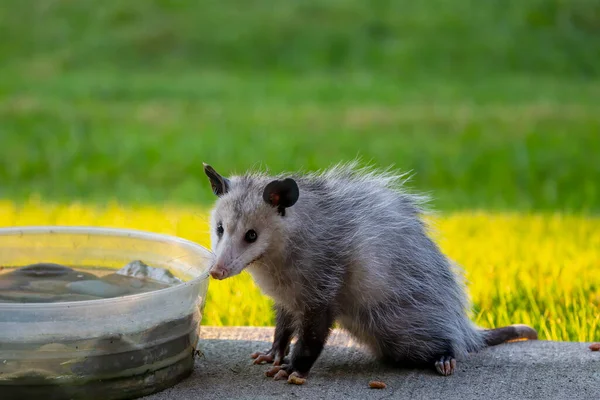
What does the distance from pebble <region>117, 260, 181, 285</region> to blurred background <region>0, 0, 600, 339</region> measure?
3.25 ft

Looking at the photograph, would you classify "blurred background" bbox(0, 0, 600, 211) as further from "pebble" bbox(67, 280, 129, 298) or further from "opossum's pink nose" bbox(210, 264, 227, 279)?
"opossum's pink nose" bbox(210, 264, 227, 279)

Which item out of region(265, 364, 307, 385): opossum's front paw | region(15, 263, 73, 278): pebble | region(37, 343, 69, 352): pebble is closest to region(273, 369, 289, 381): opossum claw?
region(265, 364, 307, 385): opossum's front paw

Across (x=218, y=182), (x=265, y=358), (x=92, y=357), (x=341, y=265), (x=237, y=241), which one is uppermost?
A: (x=218, y=182)

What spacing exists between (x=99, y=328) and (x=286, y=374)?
77 centimetres

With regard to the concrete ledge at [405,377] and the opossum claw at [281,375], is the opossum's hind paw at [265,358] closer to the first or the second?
the concrete ledge at [405,377]

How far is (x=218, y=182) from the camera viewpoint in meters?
3.29

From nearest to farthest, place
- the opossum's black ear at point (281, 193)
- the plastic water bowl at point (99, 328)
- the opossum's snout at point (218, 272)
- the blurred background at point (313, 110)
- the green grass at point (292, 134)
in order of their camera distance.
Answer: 1. the plastic water bowl at point (99, 328)
2. the opossum's snout at point (218, 272)
3. the opossum's black ear at point (281, 193)
4. the blurred background at point (313, 110)
5. the green grass at point (292, 134)

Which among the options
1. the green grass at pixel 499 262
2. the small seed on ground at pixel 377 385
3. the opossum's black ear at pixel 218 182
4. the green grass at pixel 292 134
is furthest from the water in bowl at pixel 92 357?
the green grass at pixel 292 134

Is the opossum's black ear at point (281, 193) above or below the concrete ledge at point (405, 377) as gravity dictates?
above

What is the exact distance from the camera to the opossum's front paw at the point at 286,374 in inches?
128

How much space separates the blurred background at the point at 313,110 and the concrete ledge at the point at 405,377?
90cm

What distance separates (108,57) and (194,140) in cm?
421

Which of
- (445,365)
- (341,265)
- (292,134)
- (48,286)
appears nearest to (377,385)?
(445,365)

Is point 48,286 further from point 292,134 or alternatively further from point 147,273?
point 292,134
